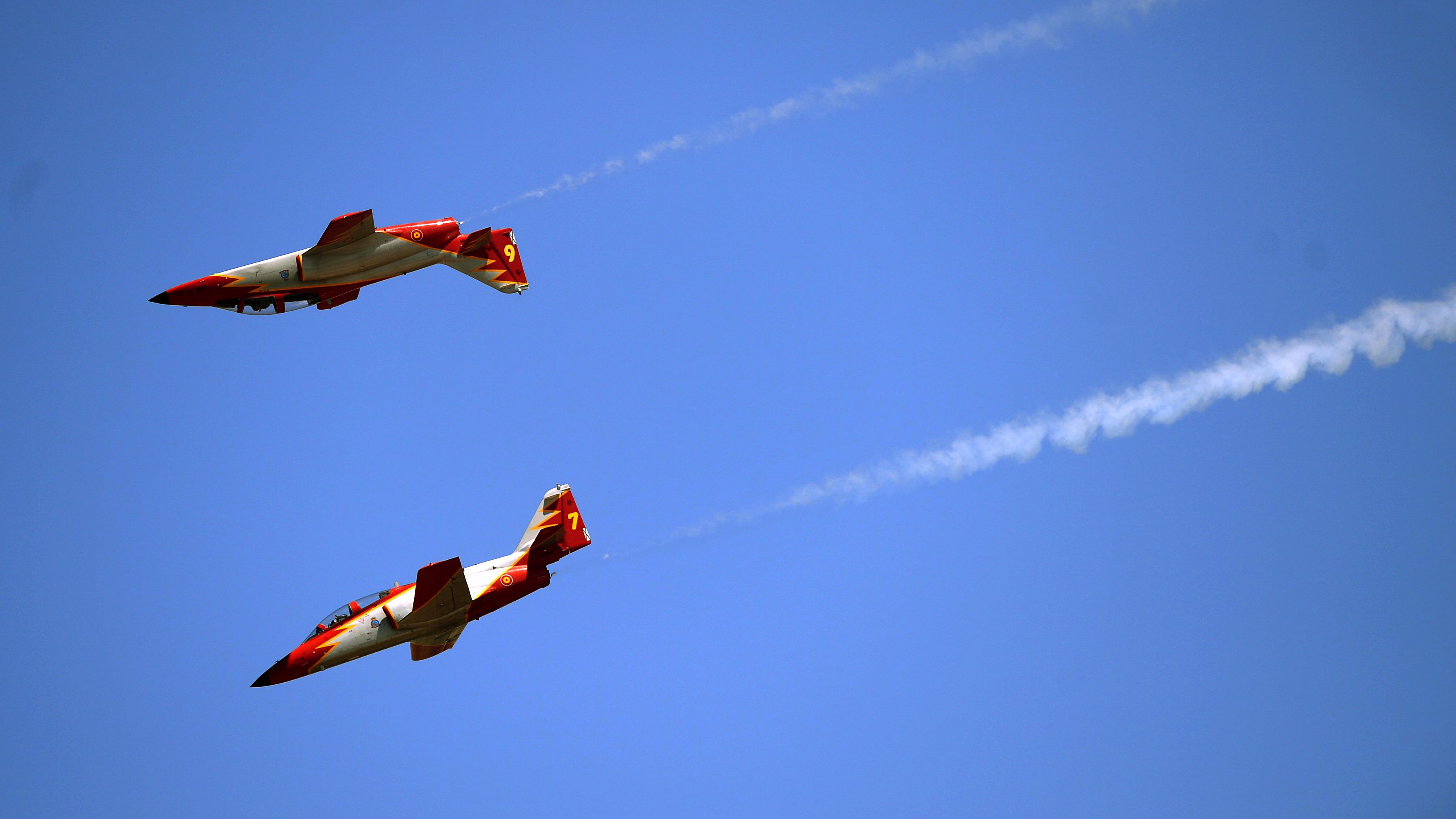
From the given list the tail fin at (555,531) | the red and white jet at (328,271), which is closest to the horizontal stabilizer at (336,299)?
the red and white jet at (328,271)

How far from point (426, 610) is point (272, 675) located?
4926mm

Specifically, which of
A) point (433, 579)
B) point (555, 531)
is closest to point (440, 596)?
point (433, 579)

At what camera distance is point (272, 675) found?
4028cm

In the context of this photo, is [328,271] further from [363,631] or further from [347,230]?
[363,631]

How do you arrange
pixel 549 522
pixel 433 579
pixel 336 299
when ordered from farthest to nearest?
pixel 549 522 < pixel 336 299 < pixel 433 579

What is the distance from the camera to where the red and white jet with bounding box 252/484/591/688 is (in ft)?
133

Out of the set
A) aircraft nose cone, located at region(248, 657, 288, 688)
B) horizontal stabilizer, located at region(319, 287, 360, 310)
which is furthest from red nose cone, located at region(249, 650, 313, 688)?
horizontal stabilizer, located at region(319, 287, 360, 310)

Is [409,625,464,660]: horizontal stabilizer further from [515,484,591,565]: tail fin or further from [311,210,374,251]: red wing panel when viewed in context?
[311,210,374,251]: red wing panel

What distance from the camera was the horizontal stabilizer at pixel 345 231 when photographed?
41688 mm

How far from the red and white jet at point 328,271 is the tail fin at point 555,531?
8882 millimetres

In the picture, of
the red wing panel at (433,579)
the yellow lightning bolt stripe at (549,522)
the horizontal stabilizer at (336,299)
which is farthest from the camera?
the yellow lightning bolt stripe at (549,522)

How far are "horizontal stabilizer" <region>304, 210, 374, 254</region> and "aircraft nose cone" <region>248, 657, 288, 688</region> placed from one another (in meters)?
12.8

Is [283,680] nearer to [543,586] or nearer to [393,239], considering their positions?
[543,586]

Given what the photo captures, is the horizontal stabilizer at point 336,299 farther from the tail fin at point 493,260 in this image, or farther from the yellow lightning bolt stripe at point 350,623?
the yellow lightning bolt stripe at point 350,623
